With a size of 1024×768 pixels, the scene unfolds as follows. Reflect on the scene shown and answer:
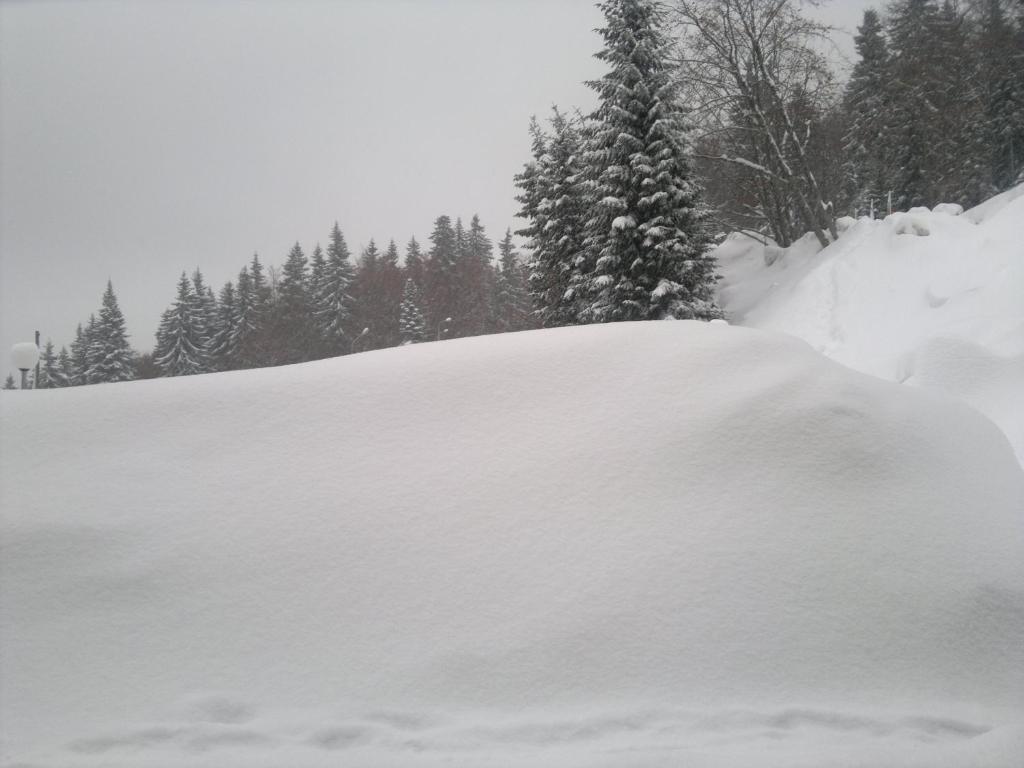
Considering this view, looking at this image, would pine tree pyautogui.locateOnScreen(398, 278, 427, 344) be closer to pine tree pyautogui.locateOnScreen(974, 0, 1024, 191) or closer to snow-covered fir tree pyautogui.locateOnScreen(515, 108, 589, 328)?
snow-covered fir tree pyautogui.locateOnScreen(515, 108, 589, 328)

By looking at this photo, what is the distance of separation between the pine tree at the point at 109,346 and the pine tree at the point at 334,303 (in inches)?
533

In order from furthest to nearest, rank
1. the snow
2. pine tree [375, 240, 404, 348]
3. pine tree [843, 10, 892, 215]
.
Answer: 1. pine tree [375, 240, 404, 348]
2. pine tree [843, 10, 892, 215]
3. the snow

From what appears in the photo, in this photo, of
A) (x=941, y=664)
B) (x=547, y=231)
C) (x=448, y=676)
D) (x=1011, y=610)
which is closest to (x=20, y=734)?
A: (x=448, y=676)

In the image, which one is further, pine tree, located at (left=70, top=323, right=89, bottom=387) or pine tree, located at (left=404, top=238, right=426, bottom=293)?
pine tree, located at (left=404, top=238, right=426, bottom=293)

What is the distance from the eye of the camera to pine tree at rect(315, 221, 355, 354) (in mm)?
44625

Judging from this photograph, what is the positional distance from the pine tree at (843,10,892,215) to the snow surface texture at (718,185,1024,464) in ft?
45.3

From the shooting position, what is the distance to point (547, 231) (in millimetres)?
21656

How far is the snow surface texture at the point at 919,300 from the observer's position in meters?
5.95

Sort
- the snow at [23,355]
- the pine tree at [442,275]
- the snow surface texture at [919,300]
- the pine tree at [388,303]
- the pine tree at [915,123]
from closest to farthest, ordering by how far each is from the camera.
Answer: the snow surface texture at [919,300] < the snow at [23,355] < the pine tree at [915,123] < the pine tree at [388,303] < the pine tree at [442,275]

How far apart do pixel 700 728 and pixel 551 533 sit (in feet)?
3.43

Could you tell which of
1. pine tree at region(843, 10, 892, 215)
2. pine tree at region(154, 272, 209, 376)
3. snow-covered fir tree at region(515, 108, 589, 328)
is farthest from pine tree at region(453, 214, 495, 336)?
pine tree at region(843, 10, 892, 215)

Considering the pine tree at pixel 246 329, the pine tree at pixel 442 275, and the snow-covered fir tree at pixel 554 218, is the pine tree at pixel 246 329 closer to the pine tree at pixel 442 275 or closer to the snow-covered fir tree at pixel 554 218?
the pine tree at pixel 442 275

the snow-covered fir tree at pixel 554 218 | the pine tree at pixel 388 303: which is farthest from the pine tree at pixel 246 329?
the snow-covered fir tree at pixel 554 218

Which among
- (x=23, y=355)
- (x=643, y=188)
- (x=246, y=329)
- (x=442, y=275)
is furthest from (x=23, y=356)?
(x=442, y=275)
